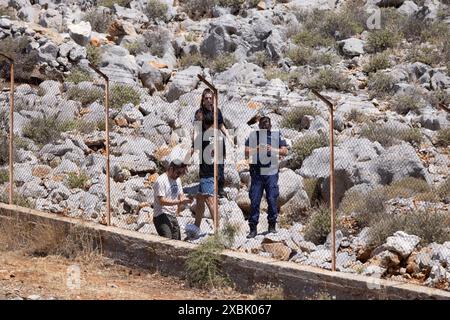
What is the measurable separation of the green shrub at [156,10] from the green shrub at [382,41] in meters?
7.44

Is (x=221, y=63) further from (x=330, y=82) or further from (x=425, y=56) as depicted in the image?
(x=425, y=56)

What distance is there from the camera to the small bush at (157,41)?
23.5 m

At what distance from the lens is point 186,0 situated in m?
28.6

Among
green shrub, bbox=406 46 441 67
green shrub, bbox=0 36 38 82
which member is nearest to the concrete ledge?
green shrub, bbox=0 36 38 82

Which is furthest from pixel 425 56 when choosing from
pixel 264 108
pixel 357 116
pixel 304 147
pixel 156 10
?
pixel 156 10

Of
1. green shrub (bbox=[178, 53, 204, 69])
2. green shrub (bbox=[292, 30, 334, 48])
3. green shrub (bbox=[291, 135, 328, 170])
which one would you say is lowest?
green shrub (bbox=[291, 135, 328, 170])

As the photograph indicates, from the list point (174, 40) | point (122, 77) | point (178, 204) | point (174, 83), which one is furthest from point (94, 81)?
point (178, 204)

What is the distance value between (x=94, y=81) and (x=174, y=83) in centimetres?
208

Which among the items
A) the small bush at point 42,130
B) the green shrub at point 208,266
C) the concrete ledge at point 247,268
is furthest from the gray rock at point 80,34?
the green shrub at point 208,266

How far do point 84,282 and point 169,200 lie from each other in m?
1.42

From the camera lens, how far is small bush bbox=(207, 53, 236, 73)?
21797mm

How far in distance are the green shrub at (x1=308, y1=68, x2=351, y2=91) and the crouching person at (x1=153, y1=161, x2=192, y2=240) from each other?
1047 centimetres

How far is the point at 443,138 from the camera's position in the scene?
1548cm

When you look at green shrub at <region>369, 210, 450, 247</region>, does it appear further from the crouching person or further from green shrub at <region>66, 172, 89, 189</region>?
green shrub at <region>66, 172, 89, 189</region>
